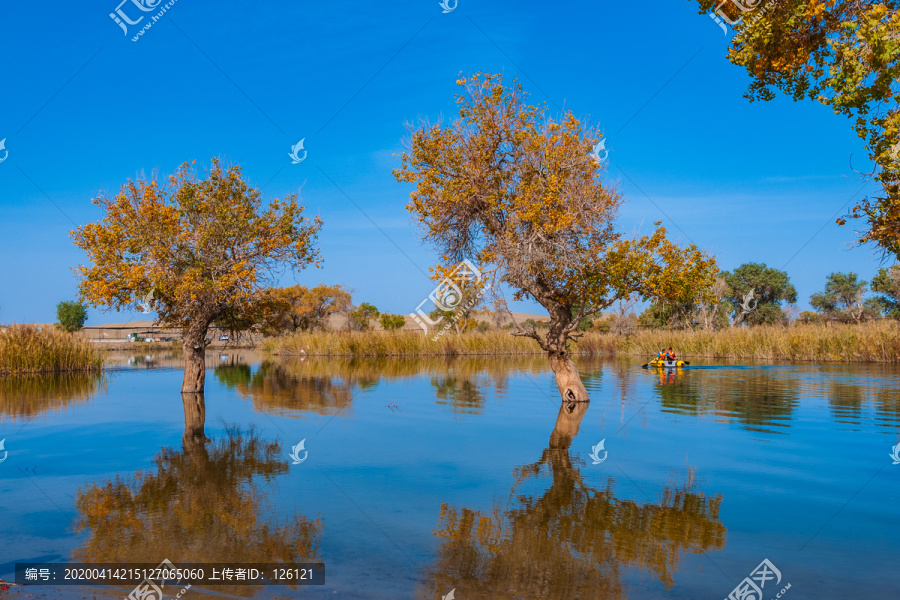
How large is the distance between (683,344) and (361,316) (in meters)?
52.1

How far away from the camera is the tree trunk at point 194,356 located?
18672 mm

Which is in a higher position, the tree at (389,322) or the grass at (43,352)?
the tree at (389,322)

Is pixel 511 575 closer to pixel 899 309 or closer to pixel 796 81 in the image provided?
pixel 796 81

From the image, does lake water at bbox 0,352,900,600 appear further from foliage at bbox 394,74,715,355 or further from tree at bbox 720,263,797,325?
A: tree at bbox 720,263,797,325

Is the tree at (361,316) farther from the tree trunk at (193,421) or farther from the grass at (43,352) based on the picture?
the tree trunk at (193,421)

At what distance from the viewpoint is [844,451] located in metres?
11.0

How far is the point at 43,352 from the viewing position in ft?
92.0

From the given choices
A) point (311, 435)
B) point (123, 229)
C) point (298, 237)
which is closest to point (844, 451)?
point (311, 435)

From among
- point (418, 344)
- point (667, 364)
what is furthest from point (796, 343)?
point (418, 344)

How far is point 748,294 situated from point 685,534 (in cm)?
6924

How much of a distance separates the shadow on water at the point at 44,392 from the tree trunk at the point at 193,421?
3038 mm

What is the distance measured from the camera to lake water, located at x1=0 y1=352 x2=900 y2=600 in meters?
5.78

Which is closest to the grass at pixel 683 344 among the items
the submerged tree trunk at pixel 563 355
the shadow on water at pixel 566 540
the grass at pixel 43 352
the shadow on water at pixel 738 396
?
the shadow on water at pixel 738 396

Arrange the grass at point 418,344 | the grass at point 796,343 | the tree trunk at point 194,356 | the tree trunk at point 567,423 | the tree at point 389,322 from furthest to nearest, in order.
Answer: the tree at point 389,322, the grass at point 418,344, the grass at point 796,343, the tree trunk at point 194,356, the tree trunk at point 567,423
